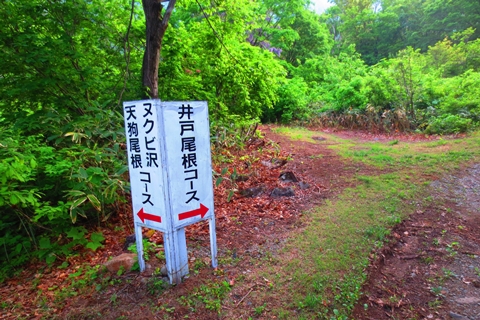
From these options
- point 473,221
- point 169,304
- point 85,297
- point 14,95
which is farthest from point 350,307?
point 14,95

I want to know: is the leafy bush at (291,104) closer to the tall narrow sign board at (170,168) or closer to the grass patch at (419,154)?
the grass patch at (419,154)

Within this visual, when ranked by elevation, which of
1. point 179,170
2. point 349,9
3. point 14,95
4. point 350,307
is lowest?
point 350,307

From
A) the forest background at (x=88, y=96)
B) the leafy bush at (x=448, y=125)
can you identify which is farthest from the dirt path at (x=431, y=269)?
the leafy bush at (x=448, y=125)

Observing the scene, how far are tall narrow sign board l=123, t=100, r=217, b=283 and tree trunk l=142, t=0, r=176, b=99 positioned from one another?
199 centimetres

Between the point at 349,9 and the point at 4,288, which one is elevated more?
A: the point at 349,9

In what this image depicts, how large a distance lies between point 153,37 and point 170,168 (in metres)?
2.70

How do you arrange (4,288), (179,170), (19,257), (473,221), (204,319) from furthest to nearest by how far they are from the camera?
1. (473,221)
2. (19,257)
3. (4,288)
4. (179,170)
5. (204,319)

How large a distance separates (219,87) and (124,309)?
165 inches

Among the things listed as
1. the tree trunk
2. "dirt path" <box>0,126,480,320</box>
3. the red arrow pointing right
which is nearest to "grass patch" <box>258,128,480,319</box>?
"dirt path" <box>0,126,480,320</box>

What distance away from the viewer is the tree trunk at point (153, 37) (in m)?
4.07

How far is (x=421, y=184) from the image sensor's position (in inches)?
193

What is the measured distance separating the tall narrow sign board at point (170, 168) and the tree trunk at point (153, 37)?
1992mm

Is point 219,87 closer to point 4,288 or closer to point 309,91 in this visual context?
point 4,288

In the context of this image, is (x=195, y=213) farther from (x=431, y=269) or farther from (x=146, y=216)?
(x=431, y=269)
